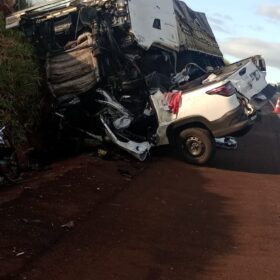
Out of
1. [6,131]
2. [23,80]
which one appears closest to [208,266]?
[6,131]

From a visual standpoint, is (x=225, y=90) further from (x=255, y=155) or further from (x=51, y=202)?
(x=51, y=202)

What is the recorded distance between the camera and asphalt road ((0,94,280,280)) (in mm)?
4914

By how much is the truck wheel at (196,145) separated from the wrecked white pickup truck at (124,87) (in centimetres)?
2

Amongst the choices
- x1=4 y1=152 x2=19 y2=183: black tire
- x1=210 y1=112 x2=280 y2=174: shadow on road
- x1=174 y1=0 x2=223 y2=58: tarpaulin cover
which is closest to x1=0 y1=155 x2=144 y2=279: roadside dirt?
x1=4 y1=152 x2=19 y2=183: black tire

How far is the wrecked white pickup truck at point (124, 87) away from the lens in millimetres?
10281

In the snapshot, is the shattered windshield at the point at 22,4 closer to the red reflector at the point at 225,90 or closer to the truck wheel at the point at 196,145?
the truck wheel at the point at 196,145

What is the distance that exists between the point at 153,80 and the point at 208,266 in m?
6.42

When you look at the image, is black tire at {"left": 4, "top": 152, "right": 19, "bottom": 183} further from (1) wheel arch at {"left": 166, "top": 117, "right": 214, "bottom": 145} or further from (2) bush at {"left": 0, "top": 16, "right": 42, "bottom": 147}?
(1) wheel arch at {"left": 166, "top": 117, "right": 214, "bottom": 145}

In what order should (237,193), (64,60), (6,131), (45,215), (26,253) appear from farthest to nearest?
(64,60) < (6,131) < (237,193) < (45,215) < (26,253)

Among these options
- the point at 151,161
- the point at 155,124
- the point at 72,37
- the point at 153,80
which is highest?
the point at 72,37

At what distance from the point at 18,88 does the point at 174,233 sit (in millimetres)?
4894

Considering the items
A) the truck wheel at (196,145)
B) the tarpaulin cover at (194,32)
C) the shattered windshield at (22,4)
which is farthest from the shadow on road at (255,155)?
the shattered windshield at (22,4)

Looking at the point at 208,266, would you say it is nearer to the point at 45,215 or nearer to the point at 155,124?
the point at 45,215

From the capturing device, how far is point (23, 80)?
980cm
